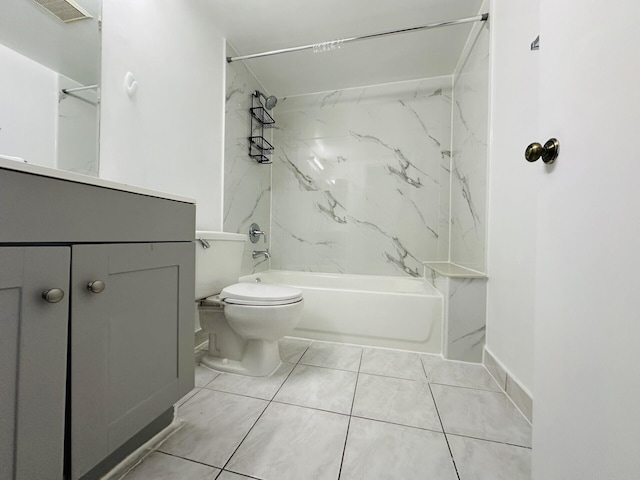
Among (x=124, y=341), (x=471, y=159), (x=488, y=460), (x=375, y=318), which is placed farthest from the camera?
(x=471, y=159)

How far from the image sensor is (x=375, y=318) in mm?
1646

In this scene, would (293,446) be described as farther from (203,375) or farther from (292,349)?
(292,349)

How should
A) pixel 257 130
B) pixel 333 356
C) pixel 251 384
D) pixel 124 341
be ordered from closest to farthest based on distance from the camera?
pixel 124 341 → pixel 251 384 → pixel 333 356 → pixel 257 130

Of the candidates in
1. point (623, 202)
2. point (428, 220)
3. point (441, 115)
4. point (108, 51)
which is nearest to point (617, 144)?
point (623, 202)

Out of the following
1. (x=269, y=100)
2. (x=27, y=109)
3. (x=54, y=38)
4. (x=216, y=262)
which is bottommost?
(x=216, y=262)

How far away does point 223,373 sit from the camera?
1.29m

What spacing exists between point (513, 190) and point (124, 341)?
1.58 meters

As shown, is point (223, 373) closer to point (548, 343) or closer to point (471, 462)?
point (471, 462)

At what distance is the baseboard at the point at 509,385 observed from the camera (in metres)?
0.98

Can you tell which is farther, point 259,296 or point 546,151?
point 259,296

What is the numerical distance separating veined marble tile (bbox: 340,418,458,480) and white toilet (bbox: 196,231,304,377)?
52cm

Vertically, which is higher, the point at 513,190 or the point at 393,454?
the point at 513,190

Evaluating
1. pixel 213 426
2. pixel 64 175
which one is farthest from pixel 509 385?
pixel 64 175

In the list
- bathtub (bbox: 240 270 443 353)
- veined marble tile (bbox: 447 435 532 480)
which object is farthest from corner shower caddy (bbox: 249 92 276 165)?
veined marble tile (bbox: 447 435 532 480)
